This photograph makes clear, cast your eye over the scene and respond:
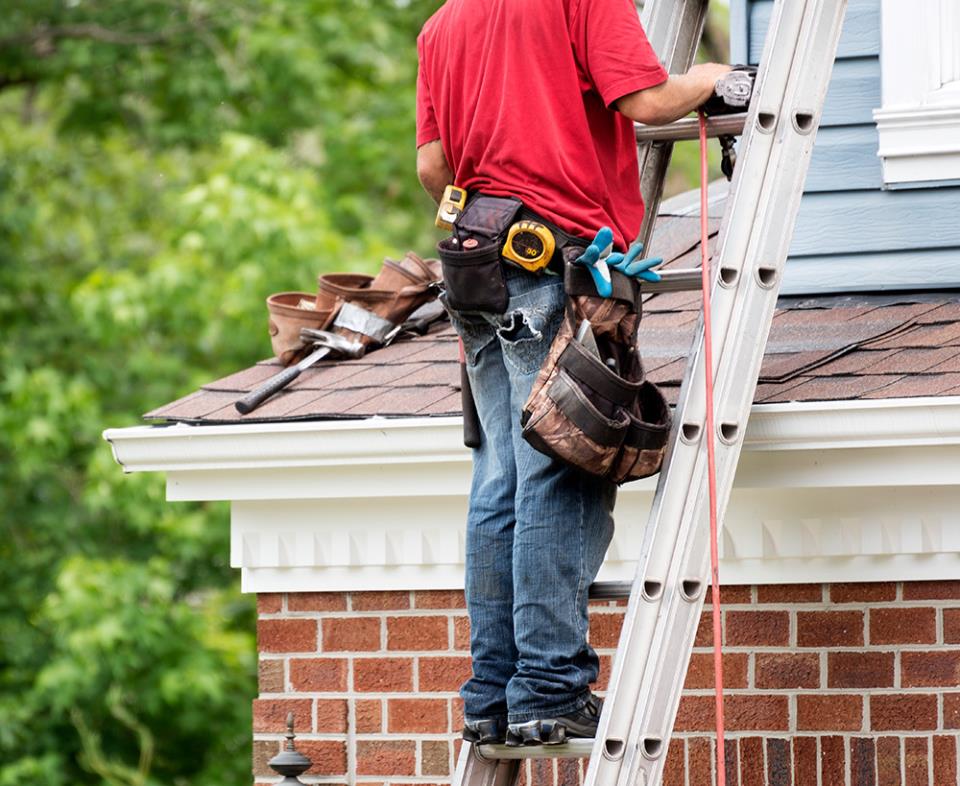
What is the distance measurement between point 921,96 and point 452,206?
5.78ft

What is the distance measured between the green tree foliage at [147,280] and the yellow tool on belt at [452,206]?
735 cm

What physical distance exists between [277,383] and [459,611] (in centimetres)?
87

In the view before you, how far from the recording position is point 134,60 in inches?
549

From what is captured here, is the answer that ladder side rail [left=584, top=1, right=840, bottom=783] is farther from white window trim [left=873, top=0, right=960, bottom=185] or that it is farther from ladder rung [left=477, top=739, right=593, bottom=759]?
white window trim [left=873, top=0, right=960, bottom=185]

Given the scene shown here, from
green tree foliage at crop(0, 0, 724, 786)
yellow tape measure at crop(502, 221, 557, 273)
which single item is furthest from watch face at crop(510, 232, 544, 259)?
green tree foliage at crop(0, 0, 724, 786)

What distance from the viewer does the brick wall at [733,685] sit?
14.2 feet

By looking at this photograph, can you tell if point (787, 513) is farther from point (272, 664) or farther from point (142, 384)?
point (142, 384)

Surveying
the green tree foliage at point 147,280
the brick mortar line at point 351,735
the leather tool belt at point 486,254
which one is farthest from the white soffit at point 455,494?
the green tree foliage at point 147,280

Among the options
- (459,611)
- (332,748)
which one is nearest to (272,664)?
(332,748)

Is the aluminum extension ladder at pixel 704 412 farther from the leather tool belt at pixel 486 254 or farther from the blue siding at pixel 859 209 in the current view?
the blue siding at pixel 859 209

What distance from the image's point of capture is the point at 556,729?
3.56 metres

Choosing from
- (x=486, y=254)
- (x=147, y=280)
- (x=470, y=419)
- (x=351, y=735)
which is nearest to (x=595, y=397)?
(x=486, y=254)

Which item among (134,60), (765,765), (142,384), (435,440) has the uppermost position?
(134,60)

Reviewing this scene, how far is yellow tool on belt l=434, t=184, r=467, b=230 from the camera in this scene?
12.4 feet
